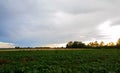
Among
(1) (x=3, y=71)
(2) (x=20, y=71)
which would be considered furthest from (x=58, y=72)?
(1) (x=3, y=71)

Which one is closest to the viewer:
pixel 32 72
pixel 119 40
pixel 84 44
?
→ pixel 32 72

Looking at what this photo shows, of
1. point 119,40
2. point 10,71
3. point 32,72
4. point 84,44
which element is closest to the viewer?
point 32,72

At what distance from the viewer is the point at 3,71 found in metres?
17.5

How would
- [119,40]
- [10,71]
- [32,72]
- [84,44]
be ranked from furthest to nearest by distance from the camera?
[119,40] → [84,44] → [10,71] → [32,72]

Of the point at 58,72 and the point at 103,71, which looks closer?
the point at 58,72

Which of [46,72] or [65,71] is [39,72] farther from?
[65,71]

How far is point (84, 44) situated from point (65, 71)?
97.3m

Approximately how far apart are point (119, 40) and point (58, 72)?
4707 inches

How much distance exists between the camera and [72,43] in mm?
115562

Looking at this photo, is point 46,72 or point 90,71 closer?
point 46,72

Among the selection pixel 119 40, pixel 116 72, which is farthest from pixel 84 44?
pixel 116 72

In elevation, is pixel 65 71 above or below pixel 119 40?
below

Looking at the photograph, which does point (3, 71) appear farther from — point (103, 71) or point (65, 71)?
point (103, 71)

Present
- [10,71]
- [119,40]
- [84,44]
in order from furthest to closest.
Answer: [119,40], [84,44], [10,71]
